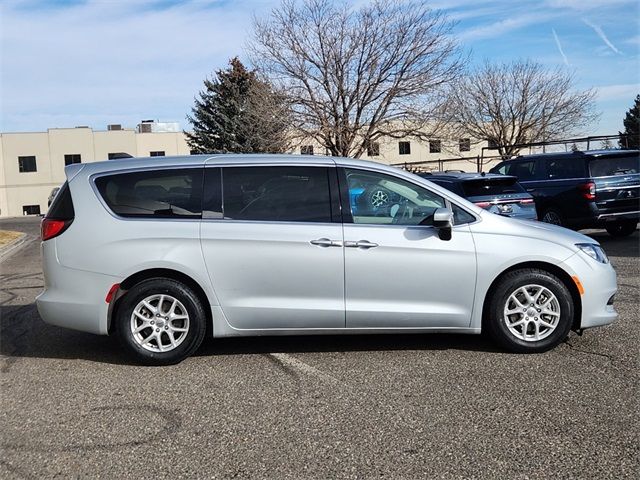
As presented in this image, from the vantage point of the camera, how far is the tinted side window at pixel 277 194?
519 centimetres

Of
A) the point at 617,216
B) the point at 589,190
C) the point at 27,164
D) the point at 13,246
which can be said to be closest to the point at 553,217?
the point at 589,190

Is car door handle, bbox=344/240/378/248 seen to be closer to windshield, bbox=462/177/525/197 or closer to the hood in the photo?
the hood

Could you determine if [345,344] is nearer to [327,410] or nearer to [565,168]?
[327,410]

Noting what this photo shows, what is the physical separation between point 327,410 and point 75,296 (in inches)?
92.8

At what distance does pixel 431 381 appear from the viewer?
4613 mm

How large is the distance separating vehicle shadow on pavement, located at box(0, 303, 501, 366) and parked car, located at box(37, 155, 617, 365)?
343 millimetres

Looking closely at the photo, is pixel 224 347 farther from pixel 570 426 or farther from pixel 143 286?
pixel 570 426

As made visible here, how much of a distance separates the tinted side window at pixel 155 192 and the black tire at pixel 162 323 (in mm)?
587

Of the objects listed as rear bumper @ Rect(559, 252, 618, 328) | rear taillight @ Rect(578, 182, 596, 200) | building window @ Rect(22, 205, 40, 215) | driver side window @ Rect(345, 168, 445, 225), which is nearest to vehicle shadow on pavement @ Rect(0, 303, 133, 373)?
driver side window @ Rect(345, 168, 445, 225)

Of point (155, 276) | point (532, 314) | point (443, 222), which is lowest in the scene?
point (532, 314)

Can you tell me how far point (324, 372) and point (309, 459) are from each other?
4.74ft

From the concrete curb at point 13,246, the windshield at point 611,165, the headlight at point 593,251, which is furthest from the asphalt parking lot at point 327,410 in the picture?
the concrete curb at point 13,246

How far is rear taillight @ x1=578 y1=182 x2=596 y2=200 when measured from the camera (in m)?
11.9

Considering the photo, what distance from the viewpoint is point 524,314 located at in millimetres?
5172
